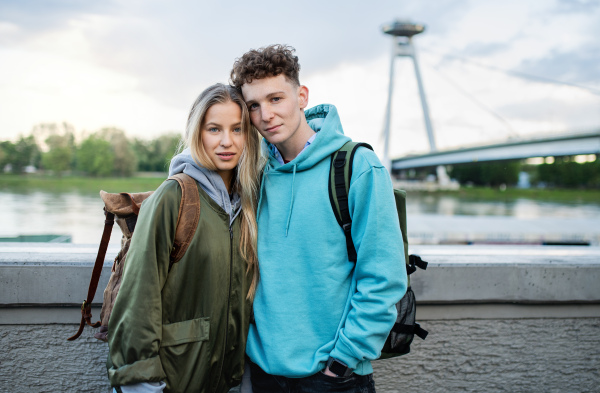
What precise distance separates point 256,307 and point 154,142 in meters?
4.14

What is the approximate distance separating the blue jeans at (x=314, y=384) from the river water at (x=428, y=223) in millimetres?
1320

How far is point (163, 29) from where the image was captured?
4.07 m

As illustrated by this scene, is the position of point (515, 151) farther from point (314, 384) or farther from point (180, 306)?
point (180, 306)

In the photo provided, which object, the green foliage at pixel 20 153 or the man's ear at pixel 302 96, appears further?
the green foliage at pixel 20 153

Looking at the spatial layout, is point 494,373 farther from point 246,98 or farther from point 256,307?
point 246,98

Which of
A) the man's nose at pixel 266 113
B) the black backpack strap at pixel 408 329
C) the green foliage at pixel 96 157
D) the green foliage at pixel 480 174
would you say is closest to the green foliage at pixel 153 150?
the green foliage at pixel 96 157

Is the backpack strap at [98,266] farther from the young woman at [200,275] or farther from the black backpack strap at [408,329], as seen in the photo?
the black backpack strap at [408,329]

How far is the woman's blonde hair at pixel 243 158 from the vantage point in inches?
62.2

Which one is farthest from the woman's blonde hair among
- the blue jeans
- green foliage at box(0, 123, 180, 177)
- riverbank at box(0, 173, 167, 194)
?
riverbank at box(0, 173, 167, 194)

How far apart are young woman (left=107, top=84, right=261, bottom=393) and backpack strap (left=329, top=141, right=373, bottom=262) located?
1.03ft

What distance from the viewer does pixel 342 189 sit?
1553 mm

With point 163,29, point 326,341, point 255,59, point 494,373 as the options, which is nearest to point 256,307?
point 326,341

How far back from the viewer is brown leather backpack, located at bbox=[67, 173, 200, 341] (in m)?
1.47

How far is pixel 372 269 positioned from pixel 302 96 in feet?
2.38
